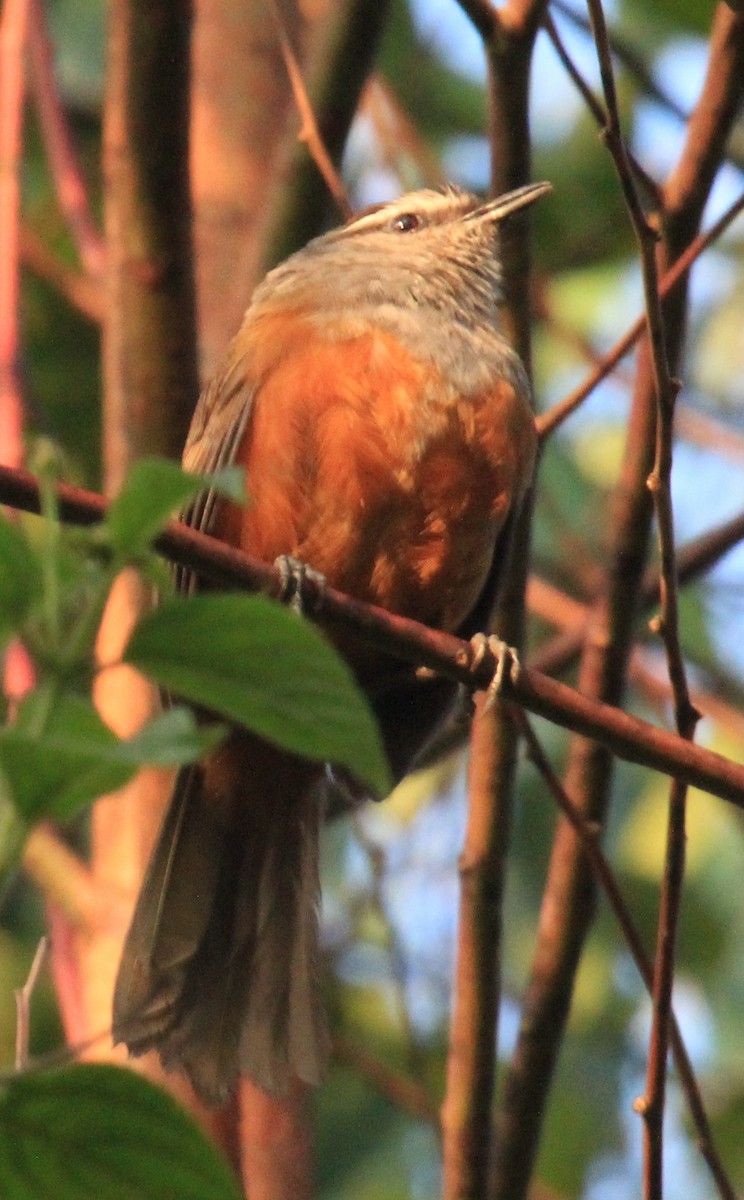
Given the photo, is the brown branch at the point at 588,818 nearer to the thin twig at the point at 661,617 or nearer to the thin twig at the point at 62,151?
the thin twig at the point at 661,617

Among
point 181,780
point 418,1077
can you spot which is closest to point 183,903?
point 181,780

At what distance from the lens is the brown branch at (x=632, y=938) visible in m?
2.83

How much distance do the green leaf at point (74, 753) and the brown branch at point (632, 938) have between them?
5.75 feet

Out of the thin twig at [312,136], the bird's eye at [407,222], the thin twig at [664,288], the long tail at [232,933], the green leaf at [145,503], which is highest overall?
the bird's eye at [407,222]

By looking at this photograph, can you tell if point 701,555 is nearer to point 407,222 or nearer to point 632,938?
point 632,938

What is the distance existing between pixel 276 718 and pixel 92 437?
4518mm

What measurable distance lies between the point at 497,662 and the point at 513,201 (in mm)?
1347

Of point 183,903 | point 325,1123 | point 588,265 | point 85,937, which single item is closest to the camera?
point 183,903

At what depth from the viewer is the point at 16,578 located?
1.17 metres

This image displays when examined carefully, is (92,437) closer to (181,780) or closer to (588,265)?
(588,265)

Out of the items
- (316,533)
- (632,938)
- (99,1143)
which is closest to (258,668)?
(99,1143)

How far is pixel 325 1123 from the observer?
4.82 metres

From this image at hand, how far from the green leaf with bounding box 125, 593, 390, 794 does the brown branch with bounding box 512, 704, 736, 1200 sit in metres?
1.69

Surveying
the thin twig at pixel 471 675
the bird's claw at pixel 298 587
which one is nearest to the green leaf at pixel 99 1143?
the thin twig at pixel 471 675
